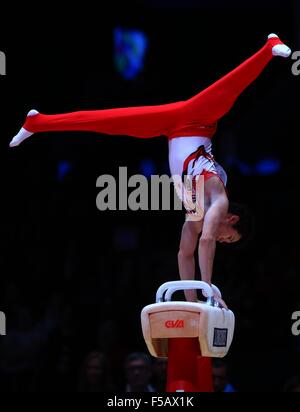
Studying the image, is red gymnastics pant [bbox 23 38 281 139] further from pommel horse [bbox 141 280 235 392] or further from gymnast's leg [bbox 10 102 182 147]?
pommel horse [bbox 141 280 235 392]

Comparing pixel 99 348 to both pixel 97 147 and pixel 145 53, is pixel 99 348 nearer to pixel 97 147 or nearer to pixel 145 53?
pixel 97 147

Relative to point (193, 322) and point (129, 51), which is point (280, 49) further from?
point (129, 51)

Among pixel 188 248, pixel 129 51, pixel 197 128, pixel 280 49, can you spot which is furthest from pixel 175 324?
pixel 129 51

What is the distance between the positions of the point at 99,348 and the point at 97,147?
2585 millimetres

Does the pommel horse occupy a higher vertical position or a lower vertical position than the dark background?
lower

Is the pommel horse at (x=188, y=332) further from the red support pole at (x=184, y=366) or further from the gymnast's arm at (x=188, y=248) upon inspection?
the gymnast's arm at (x=188, y=248)

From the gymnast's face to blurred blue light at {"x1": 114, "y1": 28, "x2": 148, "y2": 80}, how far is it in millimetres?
4733

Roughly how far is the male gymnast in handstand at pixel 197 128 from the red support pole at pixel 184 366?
1.15 ft

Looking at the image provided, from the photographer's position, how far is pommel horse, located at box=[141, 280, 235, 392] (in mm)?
4223

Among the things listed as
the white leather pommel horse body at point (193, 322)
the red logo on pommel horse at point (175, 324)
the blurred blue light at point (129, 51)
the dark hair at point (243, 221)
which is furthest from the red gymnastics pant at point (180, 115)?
the blurred blue light at point (129, 51)

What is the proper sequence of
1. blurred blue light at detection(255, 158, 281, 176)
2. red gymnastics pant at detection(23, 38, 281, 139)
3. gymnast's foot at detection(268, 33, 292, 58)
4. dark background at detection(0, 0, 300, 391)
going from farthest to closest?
blurred blue light at detection(255, 158, 281, 176) < dark background at detection(0, 0, 300, 391) < red gymnastics pant at detection(23, 38, 281, 139) < gymnast's foot at detection(268, 33, 292, 58)

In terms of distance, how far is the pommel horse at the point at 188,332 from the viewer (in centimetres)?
422

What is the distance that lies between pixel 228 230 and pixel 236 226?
0.21 feet

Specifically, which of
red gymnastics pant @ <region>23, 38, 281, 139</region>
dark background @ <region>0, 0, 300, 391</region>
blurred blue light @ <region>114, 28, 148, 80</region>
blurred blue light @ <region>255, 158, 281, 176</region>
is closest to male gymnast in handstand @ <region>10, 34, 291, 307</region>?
red gymnastics pant @ <region>23, 38, 281, 139</region>
